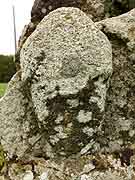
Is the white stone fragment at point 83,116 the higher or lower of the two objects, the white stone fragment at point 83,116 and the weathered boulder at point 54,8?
the lower

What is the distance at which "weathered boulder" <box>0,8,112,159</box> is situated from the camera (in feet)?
11.1

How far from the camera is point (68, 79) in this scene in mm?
3381

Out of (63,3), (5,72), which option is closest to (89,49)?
(63,3)

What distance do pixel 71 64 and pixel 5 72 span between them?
18451 millimetres

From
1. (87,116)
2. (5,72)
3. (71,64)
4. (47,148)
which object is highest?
(71,64)

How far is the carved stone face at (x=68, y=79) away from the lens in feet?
11.1

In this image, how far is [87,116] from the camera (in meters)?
3.40

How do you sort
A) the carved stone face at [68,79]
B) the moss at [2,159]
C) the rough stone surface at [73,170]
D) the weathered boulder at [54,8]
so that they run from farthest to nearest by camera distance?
the weathered boulder at [54,8] < the moss at [2,159] < the rough stone surface at [73,170] < the carved stone face at [68,79]

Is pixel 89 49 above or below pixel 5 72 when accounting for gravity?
above

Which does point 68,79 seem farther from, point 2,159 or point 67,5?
point 67,5

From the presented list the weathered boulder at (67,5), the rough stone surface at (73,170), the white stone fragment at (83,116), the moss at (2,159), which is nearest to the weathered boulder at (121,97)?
the rough stone surface at (73,170)

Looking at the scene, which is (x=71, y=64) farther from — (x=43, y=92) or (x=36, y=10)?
(x=36, y=10)

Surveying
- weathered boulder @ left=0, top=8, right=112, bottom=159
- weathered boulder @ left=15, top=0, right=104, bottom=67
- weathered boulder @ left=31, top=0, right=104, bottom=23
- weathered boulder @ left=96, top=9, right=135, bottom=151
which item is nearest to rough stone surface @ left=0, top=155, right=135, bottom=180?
weathered boulder @ left=0, top=8, right=112, bottom=159

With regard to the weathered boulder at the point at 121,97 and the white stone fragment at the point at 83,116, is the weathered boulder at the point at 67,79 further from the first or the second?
the weathered boulder at the point at 121,97
